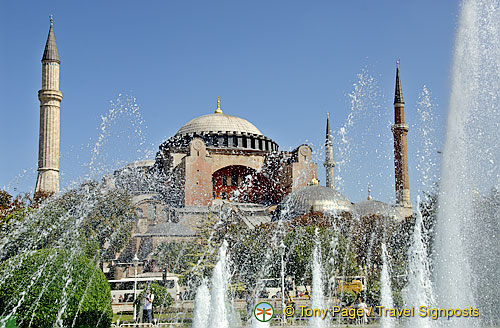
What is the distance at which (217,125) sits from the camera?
41.3 m

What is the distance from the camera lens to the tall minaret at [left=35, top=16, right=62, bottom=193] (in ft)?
86.0

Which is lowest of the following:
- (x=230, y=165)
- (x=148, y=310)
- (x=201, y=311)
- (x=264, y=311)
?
(x=148, y=310)

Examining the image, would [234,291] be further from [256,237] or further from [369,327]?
[369,327]

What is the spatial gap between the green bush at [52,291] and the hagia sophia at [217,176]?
1893 centimetres

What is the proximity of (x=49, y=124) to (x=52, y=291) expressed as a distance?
2054 centimetres

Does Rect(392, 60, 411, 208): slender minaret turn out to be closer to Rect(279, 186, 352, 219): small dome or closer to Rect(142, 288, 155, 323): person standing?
Rect(279, 186, 352, 219): small dome

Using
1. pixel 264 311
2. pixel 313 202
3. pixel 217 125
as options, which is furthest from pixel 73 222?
pixel 217 125

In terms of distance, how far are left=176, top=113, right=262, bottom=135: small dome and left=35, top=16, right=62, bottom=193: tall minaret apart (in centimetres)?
1428

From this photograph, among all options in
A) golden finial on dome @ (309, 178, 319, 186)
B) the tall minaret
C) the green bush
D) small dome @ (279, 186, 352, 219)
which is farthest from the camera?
golden finial on dome @ (309, 178, 319, 186)

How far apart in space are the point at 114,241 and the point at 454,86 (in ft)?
67.6

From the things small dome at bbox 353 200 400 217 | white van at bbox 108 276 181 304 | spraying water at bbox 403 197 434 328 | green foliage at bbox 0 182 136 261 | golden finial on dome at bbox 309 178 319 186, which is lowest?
white van at bbox 108 276 181 304

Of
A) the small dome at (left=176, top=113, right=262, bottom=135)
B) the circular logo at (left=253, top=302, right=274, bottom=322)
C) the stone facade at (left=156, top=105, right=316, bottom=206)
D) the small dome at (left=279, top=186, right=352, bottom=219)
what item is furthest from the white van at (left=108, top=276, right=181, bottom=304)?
the small dome at (left=176, top=113, right=262, bottom=135)

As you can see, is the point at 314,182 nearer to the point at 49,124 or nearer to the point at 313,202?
the point at 313,202

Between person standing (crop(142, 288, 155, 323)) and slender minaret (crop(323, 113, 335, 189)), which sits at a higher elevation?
slender minaret (crop(323, 113, 335, 189))
